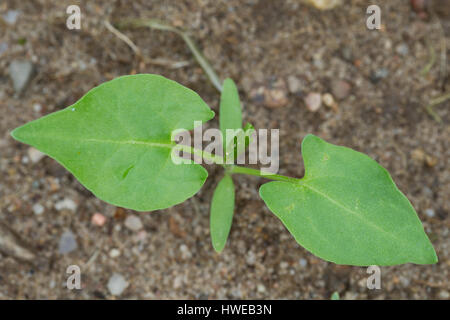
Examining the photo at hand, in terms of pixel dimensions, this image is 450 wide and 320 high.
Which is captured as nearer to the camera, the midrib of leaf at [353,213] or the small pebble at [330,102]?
the midrib of leaf at [353,213]

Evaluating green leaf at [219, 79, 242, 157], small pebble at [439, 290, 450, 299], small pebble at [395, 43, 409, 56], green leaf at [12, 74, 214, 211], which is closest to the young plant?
green leaf at [12, 74, 214, 211]

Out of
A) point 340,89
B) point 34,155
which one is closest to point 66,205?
point 34,155

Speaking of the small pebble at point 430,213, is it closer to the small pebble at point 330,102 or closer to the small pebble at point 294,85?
the small pebble at point 330,102

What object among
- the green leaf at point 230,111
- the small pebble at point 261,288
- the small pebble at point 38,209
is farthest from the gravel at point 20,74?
the small pebble at point 261,288

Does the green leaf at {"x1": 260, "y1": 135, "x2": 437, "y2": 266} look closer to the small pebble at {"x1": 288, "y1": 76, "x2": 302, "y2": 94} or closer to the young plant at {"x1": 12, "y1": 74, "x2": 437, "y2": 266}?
the young plant at {"x1": 12, "y1": 74, "x2": 437, "y2": 266}

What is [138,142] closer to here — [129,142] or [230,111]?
[129,142]
